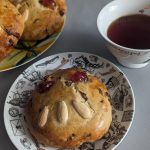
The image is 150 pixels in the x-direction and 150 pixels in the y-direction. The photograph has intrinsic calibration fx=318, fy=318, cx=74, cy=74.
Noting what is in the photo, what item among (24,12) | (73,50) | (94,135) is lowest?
(94,135)

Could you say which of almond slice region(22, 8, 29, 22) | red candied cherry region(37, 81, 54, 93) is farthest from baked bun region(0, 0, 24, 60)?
red candied cherry region(37, 81, 54, 93)

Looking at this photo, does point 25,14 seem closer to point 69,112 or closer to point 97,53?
point 97,53

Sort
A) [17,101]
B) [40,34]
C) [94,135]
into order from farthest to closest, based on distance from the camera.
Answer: [40,34]
[17,101]
[94,135]

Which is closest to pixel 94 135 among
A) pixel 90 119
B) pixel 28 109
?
pixel 90 119

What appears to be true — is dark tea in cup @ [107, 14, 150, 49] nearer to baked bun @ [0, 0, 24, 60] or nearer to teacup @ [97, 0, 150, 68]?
teacup @ [97, 0, 150, 68]

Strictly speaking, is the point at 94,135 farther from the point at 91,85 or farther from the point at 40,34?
the point at 40,34

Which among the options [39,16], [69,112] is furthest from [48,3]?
[69,112]


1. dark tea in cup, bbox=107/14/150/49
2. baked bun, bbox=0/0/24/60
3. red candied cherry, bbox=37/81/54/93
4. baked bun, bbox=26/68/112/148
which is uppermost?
baked bun, bbox=0/0/24/60
